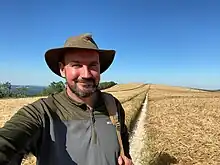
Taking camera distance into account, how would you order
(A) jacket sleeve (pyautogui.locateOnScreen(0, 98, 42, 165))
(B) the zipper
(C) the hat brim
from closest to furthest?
(A) jacket sleeve (pyautogui.locateOnScreen(0, 98, 42, 165))
(B) the zipper
(C) the hat brim

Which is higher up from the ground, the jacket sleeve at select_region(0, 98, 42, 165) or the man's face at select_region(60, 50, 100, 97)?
the man's face at select_region(60, 50, 100, 97)

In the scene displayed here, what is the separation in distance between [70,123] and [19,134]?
49 cm

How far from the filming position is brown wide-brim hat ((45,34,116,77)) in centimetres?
259

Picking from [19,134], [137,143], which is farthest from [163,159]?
[19,134]

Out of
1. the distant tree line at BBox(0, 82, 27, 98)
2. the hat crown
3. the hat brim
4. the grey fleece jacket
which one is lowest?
the distant tree line at BBox(0, 82, 27, 98)

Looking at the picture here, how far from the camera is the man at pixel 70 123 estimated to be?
6.94 ft

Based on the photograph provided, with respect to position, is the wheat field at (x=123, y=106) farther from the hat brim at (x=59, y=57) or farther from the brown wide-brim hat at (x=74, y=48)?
the brown wide-brim hat at (x=74, y=48)

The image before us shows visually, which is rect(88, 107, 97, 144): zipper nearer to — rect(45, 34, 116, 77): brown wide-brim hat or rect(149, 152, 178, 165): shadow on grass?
rect(45, 34, 116, 77): brown wide-brim hat

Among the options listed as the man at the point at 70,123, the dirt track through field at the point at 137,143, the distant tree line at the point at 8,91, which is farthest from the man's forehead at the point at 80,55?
the distant tree line at the point at 8,91

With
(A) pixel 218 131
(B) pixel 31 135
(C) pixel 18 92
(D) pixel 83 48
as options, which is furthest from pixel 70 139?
(C) pixel 18 92

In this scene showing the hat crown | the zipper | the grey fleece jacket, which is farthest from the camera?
the hat crown

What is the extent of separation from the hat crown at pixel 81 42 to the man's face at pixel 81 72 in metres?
0.08

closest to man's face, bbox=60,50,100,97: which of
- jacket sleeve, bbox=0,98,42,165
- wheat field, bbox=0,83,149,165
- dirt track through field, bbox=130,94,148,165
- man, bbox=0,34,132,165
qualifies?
man, bbox=0,34,132,165

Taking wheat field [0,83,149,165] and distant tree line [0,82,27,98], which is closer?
wheat field [0,83,149,165]
